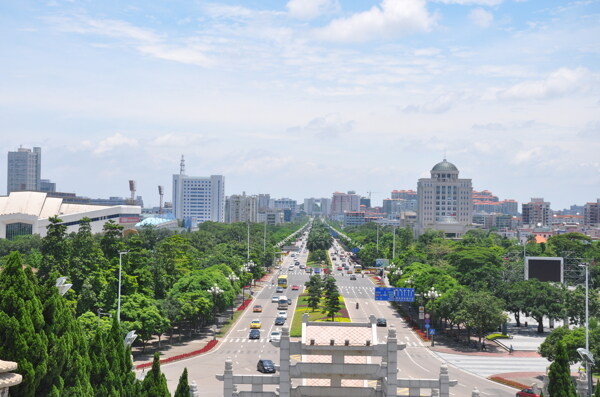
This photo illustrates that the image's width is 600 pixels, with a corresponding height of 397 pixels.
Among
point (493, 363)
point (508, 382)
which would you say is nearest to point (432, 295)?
point (493, 363)

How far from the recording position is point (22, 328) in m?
24.4

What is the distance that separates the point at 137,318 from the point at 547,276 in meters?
48.5

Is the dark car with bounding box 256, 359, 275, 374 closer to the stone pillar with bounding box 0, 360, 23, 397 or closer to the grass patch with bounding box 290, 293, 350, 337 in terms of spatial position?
the grass patch with bounding box 290, 293, 350, 337

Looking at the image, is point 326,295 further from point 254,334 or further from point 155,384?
point 155,384

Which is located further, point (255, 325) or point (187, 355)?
point (255, 325)

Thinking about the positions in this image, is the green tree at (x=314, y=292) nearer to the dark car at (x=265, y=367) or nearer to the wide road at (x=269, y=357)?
the wide road at (x=269, y=357)

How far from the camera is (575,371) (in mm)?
54375

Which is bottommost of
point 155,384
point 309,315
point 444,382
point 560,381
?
point 309,315

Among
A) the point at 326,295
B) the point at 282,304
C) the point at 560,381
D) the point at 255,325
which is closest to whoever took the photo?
the point at 560,381

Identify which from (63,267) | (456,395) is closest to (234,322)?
(63,267)

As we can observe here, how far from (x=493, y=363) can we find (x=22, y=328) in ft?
144

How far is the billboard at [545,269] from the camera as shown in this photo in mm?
77938

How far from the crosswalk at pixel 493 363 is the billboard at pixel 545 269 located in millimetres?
20316

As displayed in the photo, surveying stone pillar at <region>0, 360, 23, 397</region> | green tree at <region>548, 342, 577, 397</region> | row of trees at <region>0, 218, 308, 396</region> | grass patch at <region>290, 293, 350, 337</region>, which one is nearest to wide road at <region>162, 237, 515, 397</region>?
grass patch at <region>290, 293, 350, 337</region>
